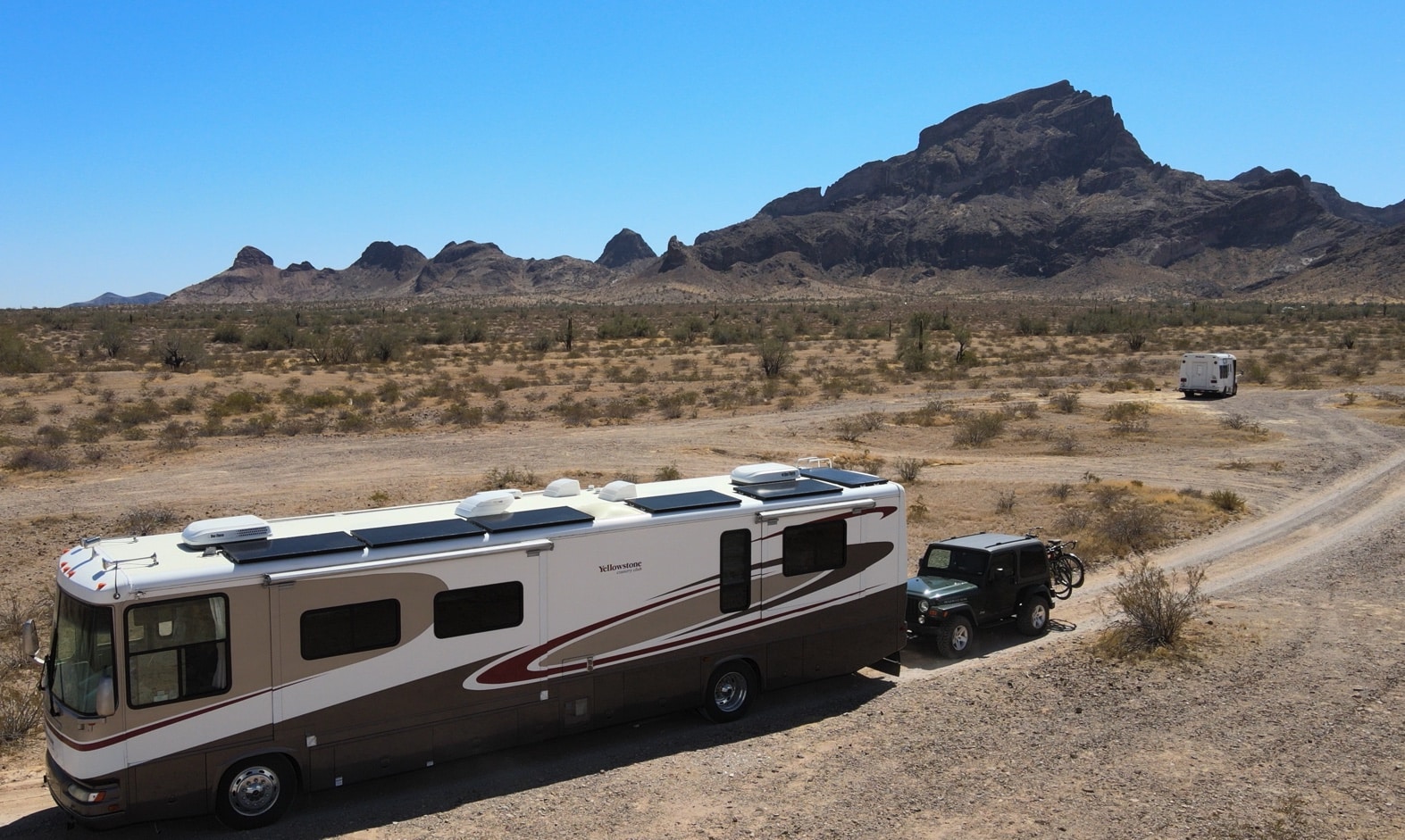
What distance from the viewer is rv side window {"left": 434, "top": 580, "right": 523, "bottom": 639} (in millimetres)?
9391

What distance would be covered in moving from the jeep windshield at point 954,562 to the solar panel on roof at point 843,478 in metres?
2.37

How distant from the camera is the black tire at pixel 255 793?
849 cm

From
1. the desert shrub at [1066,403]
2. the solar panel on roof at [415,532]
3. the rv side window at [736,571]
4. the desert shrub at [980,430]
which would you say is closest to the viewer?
the solar panel on roof at [415,532]

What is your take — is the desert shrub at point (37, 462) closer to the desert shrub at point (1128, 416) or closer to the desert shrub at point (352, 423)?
the desert shrub at point (352, 423)

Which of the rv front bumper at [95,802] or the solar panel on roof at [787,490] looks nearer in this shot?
the rv front bumper at [95,802]

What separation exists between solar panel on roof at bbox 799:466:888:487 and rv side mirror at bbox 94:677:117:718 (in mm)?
7715

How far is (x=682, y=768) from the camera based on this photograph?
33.0 ft

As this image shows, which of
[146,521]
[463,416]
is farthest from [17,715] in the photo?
[463,416]

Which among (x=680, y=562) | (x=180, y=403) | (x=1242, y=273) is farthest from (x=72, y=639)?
(x=1242, y=273)

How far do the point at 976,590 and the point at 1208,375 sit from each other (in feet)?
111

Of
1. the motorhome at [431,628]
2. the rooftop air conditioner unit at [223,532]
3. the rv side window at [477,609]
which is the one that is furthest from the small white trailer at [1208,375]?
the rooftop air conditioner unit at [223,532]

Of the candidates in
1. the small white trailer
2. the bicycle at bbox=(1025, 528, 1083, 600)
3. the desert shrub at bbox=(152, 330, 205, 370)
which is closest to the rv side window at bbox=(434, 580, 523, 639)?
the bicycle at bbox=(1025, 528, 1083, 600)

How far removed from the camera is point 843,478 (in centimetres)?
1273

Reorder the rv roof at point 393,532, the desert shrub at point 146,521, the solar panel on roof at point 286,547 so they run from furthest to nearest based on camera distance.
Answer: the desert shrub at point 146,521 → the solar panel on roof at point 286,547 → the rv roof at point 393,532
